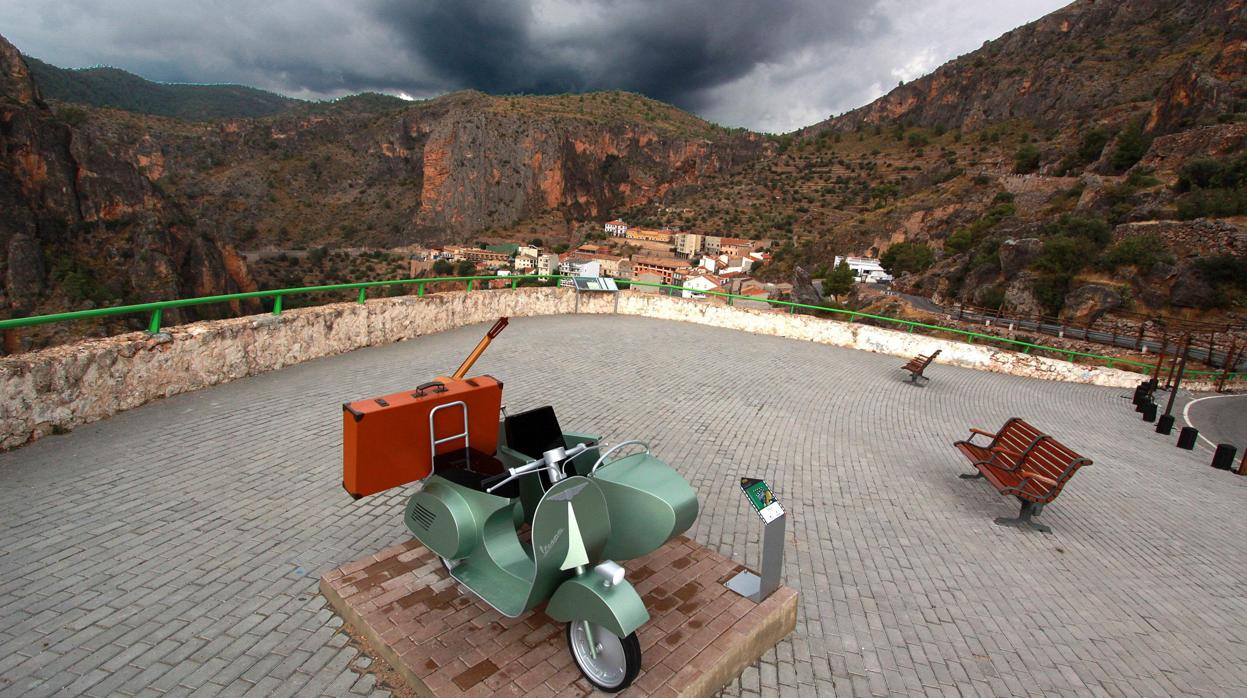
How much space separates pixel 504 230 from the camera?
412ft

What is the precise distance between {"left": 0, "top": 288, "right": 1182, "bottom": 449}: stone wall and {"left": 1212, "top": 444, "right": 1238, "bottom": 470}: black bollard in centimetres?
518

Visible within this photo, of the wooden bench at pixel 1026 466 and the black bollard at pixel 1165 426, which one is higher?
the wooden bench at pixel 1026 466

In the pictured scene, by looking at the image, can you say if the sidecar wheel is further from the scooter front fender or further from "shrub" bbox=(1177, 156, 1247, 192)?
"shrub" bbox=(1177, 156, 1247, 192)

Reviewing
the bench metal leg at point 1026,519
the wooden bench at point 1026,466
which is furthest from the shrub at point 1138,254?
the bench metal leg at point 1026,519

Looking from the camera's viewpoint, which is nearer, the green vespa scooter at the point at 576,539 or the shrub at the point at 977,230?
the green vespa scooter at the point at 576,539

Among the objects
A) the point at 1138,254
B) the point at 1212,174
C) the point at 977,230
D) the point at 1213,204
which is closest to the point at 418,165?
the point at 977,230

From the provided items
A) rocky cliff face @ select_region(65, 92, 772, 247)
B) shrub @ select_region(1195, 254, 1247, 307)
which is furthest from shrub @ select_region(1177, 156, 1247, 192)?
rocky cliff face @ select_region(65, 92, 772, 247)

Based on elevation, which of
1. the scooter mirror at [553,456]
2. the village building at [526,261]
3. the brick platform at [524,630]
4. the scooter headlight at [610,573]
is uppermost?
the scooter mirror at [553,456]

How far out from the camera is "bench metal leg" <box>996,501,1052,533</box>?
4973mm

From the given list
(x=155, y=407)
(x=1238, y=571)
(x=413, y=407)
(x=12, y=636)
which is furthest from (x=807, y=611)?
(x=155, y=407)

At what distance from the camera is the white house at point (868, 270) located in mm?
61028

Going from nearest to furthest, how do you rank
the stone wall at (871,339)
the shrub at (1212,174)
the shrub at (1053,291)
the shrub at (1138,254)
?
the stone wall at (871,339) → the shrub at (1138,254) → the shrub at (1053,291) → the shrub at (1212,174)

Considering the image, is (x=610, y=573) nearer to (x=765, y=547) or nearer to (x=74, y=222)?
(x=765, y=547)

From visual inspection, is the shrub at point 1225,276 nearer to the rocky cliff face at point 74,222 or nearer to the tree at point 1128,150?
the tree at point 1128,150
